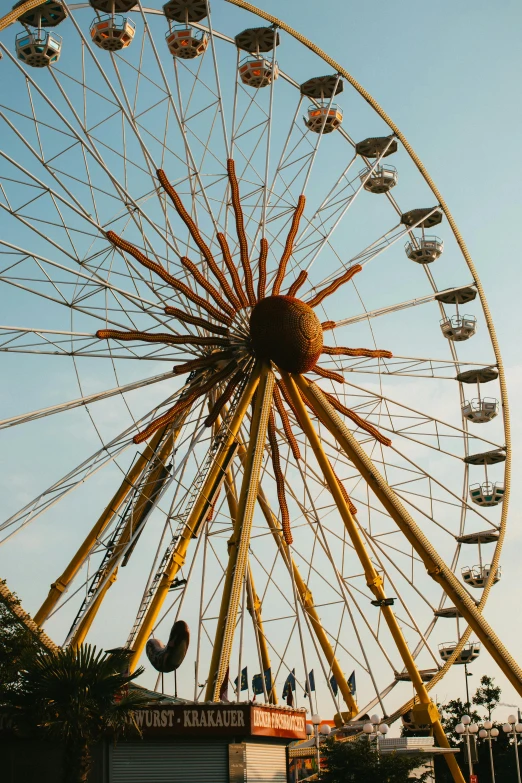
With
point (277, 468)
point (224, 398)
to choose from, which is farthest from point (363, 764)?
point (224, 398)

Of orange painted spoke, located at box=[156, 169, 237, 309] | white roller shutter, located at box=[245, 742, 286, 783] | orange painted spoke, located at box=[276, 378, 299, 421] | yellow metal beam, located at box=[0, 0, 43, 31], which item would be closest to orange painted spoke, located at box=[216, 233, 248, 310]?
orange painted spoke, located at box=[156, 169, 237, 309]

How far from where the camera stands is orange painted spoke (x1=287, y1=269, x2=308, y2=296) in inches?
1048

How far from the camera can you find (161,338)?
25.6 metres

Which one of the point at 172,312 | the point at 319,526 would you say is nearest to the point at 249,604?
the point at 319,526

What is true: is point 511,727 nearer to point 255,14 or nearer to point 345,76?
point 345,76

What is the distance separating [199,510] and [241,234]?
655 centimetres

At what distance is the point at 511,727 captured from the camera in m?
35.0

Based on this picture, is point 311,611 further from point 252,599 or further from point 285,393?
point 285,393

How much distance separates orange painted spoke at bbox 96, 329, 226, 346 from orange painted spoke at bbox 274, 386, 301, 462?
6.77 ft

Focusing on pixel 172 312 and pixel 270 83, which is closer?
pixel 172 312

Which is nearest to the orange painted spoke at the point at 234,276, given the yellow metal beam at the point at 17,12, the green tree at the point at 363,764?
the yellow metal beam at the point at 17,12

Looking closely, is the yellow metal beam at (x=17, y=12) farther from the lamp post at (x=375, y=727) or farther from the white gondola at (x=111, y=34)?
the lamp post at (x=375, y=727)

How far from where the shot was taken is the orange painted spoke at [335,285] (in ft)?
88.9

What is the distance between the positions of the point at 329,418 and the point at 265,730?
6.95 metres
